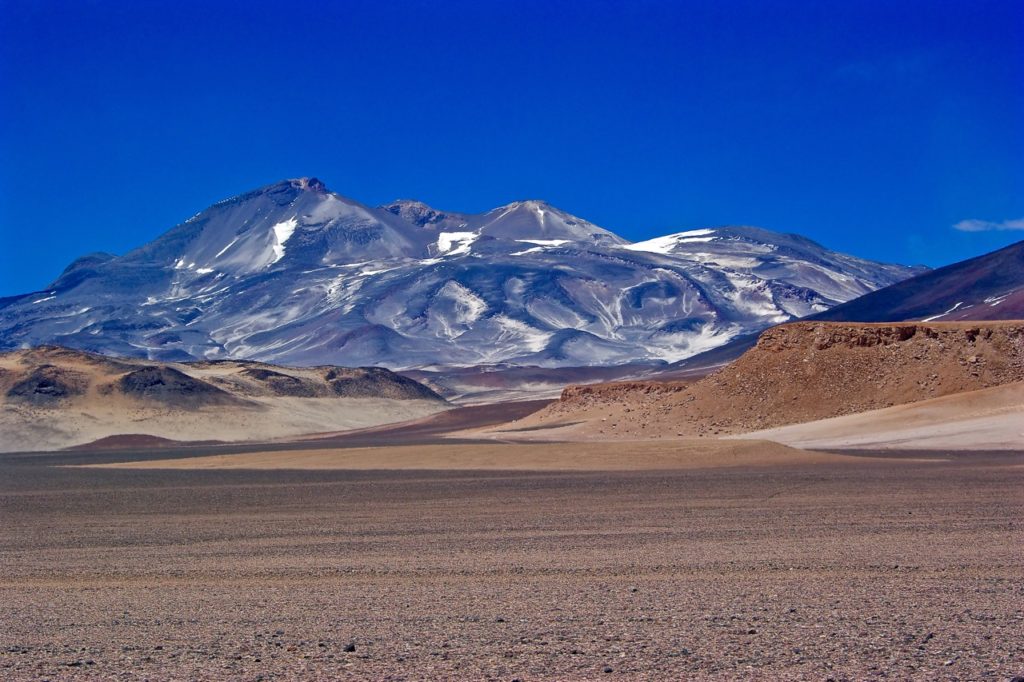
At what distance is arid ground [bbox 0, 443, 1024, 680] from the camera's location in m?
11.2

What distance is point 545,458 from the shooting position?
43.5m

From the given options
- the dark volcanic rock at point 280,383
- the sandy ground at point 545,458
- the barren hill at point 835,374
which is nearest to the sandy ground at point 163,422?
the dark volcanic rock at point 280,383

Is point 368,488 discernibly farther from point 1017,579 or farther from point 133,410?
point 133,410

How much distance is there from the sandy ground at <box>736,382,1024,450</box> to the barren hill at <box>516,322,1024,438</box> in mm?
2358

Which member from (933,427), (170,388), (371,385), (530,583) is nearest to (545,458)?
(933,427)

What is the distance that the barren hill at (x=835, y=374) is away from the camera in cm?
5497

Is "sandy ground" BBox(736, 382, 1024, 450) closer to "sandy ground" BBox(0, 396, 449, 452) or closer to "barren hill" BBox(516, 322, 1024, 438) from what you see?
"barren hill" BBox(516, 322, 1024, 438)

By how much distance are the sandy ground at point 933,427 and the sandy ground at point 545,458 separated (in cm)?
611

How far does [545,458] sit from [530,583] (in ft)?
91.6

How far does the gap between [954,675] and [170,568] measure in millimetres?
11372

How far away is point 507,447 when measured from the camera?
48812mm

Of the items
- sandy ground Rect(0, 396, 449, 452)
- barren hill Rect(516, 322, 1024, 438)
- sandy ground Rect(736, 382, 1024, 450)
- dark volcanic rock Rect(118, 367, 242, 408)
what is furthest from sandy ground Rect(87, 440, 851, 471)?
dark volcanic rock Rect(118, 367, 242, 408)

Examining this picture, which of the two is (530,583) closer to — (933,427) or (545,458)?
(545,458)

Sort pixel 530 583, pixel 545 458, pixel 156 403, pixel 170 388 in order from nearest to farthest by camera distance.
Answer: pixel 530 583 → pixel 545 458 → pixel 156 403 → pixel 170 388
